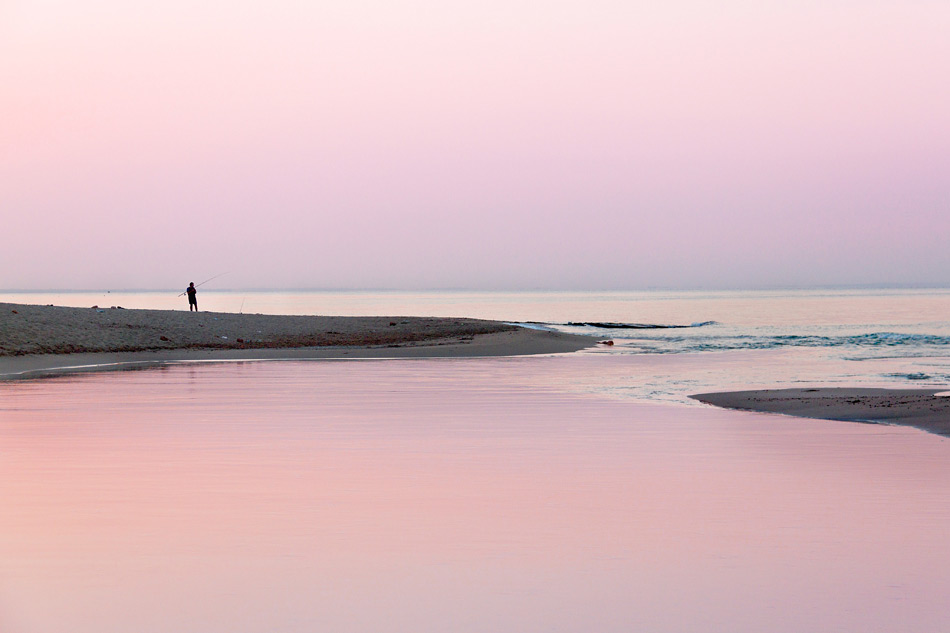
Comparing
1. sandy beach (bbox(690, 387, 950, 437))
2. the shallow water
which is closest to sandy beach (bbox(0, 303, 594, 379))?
the shallow water

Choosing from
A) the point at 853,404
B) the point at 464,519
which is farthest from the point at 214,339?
the point at 464,519

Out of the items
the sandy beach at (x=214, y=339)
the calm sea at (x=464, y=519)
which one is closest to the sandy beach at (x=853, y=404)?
the calm sea at (x=464, y=519)

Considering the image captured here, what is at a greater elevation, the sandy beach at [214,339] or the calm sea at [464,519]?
the sandy beach at [214,339]

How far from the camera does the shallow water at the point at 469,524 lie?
5.96m

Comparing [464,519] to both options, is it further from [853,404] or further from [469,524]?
[853,404]

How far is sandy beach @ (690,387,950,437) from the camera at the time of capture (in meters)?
14.9

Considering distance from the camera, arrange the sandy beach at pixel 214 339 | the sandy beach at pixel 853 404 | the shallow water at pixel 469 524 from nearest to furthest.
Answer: the shallow water at pixel 469 524 < the sandy beach at pixel 853 404 < the sandy beach at pixel 214 339

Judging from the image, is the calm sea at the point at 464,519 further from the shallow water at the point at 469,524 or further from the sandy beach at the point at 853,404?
the sandy beach at the point at 853,404

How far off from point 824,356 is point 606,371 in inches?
414

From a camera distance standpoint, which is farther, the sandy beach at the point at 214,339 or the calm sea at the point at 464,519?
the sandy beach at the point at 214,339

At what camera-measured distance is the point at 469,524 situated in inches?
321

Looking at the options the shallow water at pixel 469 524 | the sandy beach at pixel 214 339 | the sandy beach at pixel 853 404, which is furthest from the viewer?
the sandy beach at pixel 214 339

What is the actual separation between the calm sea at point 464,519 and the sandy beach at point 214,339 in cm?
1428

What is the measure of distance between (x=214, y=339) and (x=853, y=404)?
27.4 meters
